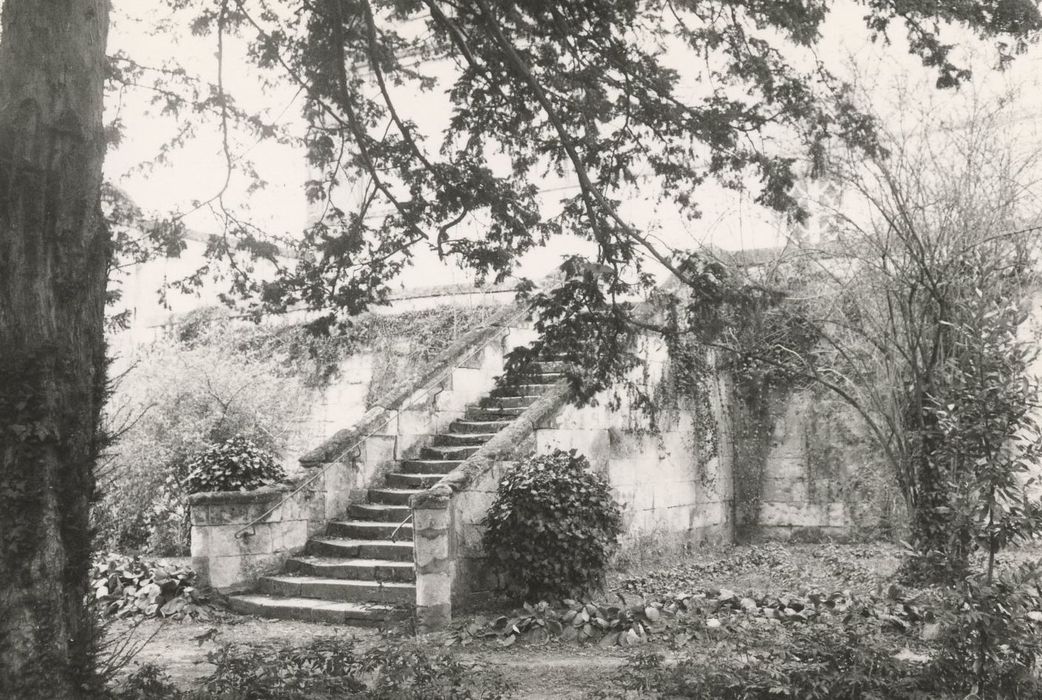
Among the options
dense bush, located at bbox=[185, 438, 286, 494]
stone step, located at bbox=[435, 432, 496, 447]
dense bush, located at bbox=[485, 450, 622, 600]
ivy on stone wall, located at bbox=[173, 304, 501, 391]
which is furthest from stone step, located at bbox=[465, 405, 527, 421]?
dense bush, located at bbox=[485, 450, 622, 600]

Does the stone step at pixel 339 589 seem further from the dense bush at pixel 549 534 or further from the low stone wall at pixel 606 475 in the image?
the dense bush at pixel 549 534

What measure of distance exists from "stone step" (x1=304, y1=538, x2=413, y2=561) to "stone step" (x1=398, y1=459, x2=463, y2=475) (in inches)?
42.4

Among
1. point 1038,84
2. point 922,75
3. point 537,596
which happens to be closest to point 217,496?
point 537,596

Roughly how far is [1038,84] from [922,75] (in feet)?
4.72

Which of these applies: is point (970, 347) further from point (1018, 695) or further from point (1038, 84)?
point (1038, 84)

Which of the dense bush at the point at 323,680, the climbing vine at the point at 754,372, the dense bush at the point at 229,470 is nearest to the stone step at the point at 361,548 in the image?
the dense bush at the point at 229,470

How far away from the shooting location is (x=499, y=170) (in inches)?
612

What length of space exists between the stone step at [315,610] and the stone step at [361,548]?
0.67 meters

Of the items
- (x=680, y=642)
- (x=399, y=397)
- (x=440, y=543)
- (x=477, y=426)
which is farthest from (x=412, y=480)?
(x=680, y=642)

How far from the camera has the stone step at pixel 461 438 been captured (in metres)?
9.84

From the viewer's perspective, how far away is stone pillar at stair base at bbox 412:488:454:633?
7.15 meters

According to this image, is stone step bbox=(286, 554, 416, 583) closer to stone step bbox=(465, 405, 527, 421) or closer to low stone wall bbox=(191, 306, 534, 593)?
low stone wall bbox=(191, 306, 534, 593)

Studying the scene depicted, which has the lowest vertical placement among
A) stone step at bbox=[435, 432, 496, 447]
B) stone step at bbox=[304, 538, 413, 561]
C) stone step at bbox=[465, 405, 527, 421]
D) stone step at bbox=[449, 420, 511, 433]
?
stone step at bbox=[304, 538, 413, 561]

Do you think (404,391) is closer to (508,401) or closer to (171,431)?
(508,401)
